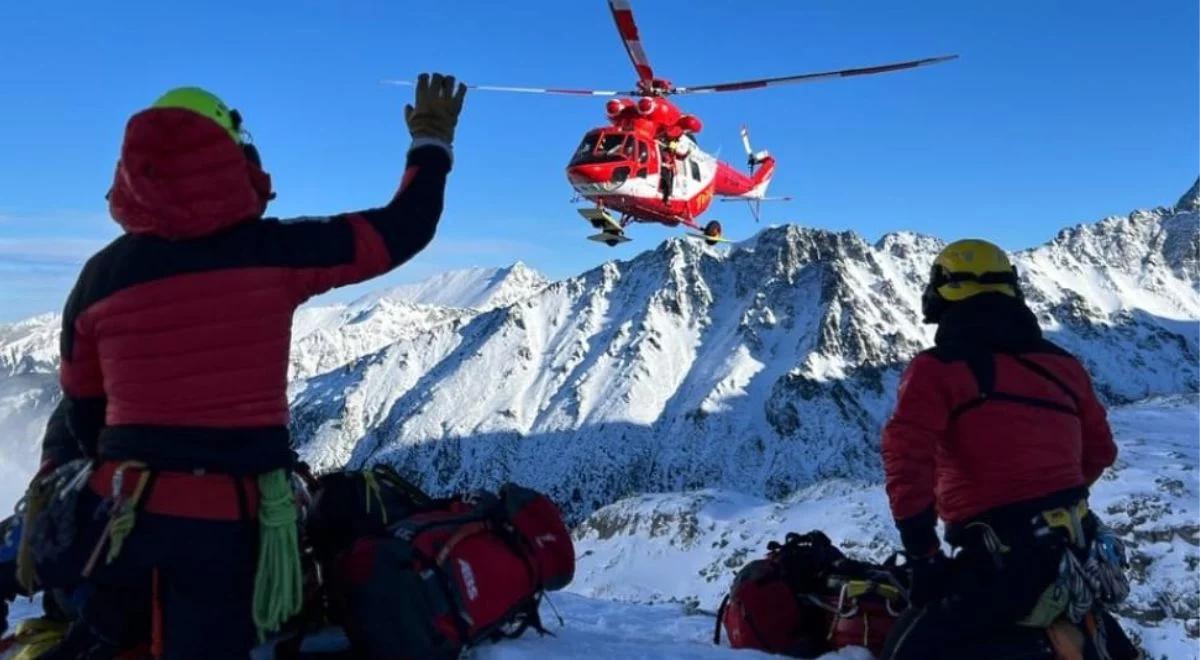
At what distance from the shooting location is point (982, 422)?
6051 millimetres

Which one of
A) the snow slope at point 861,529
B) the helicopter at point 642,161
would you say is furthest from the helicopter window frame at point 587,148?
the snow slope at point 861,529

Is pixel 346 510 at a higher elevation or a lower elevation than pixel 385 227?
lower

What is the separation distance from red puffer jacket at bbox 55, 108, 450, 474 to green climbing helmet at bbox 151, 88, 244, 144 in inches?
3.2

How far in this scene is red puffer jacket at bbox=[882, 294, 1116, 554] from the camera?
19.6 ft

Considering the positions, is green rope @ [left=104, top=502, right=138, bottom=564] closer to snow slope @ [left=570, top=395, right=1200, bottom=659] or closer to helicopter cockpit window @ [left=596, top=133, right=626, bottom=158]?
helicopter cockpit window @ [left=596, top=133, right=626, bottom=158]

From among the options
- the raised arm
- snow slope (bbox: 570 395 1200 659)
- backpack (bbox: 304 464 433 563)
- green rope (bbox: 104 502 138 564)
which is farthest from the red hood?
snow slope (bbox: 570 395 1200 659)

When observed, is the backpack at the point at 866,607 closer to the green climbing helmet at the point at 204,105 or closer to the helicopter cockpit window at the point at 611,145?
the green climbing helmet at the point at 204,105

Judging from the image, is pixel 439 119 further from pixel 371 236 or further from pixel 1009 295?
pixel 1009 295

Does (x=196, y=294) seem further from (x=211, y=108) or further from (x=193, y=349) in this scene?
(x=211, y=108)

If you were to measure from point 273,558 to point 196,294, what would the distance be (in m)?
1.30

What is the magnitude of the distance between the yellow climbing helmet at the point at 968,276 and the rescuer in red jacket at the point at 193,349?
13.3ft

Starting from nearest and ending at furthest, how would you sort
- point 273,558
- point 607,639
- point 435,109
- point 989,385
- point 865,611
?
point 273,558, point 435,109, point 989,385, point 607,639, point 865,611

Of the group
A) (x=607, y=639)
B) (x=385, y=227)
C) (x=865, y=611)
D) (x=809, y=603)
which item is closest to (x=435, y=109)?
(x=385, y=227)

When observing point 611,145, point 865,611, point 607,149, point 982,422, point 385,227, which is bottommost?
point 865,611
